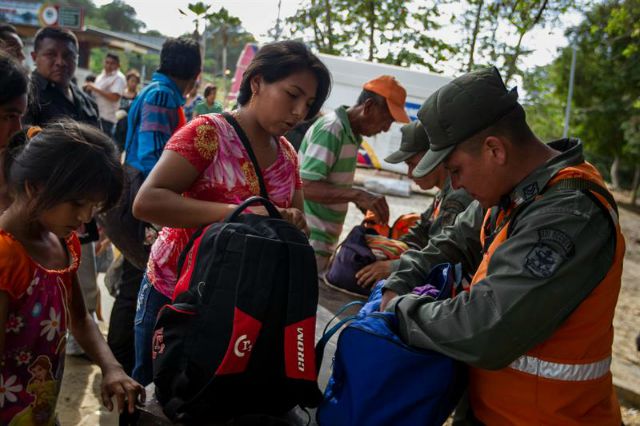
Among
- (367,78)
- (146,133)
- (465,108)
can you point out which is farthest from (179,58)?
(367,78)

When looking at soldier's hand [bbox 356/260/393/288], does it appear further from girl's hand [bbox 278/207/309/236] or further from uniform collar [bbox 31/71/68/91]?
uniform collar [bbox 31/71/68/91]

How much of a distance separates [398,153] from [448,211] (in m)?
0.78

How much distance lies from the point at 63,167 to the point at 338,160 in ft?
7.04

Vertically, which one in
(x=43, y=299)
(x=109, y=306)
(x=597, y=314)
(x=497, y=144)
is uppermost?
(x=497, y=144)

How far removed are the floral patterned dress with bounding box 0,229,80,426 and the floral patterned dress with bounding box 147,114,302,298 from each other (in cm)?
41

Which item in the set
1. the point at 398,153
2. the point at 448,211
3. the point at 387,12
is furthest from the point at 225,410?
the point at 387,12

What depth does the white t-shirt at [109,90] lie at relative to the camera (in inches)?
388

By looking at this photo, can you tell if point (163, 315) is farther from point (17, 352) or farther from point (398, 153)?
point (398, 153)

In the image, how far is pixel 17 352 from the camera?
1737 millimetres

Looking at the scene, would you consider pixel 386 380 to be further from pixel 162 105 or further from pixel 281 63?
pixel 162 105

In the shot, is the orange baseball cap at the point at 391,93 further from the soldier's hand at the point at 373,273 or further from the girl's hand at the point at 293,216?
the girl's hand at the point at 293,216

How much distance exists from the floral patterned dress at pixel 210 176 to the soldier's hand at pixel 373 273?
829mm

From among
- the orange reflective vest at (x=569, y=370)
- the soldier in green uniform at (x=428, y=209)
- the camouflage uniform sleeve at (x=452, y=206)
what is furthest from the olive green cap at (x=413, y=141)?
the orange reflective vest at (x=569, y=370)

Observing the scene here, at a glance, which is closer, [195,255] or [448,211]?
[195,255]
